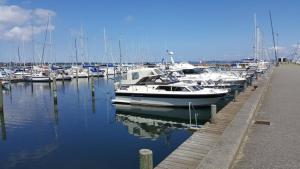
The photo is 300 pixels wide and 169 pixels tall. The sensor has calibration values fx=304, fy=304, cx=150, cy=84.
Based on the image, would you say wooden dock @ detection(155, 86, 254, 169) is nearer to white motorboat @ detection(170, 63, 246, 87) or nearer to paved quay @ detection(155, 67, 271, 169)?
paved quay @ detection(155, 67, 271, 169)

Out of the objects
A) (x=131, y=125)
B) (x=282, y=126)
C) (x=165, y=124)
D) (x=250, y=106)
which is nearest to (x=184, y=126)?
(x=165, y=124)

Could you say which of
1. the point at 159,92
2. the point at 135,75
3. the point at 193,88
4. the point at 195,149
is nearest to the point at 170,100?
the point at 159,92

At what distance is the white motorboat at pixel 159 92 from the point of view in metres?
24.6

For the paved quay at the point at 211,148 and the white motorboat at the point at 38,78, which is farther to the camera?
the white motorboat at the point at 38,78

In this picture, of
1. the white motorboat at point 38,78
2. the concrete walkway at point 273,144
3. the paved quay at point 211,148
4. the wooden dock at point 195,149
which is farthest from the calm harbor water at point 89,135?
the white motorboat at point 38,78

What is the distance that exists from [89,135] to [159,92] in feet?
28.1

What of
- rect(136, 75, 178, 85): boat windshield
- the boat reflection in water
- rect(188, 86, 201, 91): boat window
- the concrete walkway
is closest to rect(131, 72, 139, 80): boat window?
rect(136, 75, 178, 85): boat windshield

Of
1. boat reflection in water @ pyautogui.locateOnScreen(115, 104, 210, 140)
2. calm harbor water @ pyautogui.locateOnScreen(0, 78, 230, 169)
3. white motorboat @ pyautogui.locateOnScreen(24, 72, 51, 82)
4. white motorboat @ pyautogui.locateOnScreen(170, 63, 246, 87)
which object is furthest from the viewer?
white motorboat @ pyautogui.locateOnScreen(24, 72, 51, 82)

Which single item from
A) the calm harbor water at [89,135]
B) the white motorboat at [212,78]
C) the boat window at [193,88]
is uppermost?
the white motorboat at [212,78]

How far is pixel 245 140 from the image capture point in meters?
9.57

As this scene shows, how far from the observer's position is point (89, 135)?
19.0m

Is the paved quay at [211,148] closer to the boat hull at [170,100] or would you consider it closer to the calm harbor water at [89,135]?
the calm harbor water at [89,135]

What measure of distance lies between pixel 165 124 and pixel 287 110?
911 centimetres

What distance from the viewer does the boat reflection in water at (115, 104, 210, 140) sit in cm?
2002
